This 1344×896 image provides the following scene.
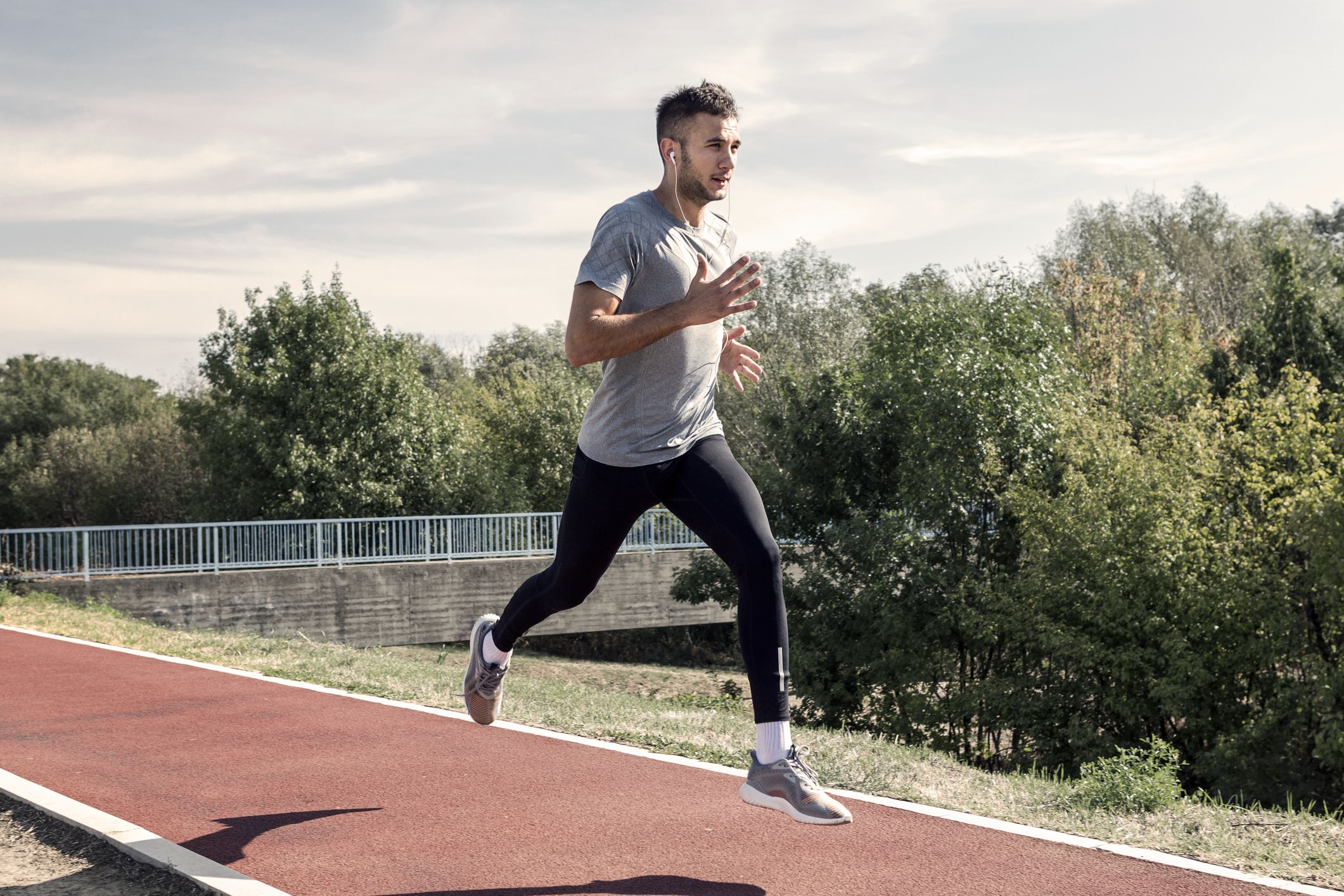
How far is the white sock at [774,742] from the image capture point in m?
3.80

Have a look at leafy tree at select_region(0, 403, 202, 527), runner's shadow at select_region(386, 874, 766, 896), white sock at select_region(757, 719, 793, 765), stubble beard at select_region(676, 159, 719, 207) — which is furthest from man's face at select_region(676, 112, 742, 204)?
leafy tree at select_region(0, 403, 202, 527)

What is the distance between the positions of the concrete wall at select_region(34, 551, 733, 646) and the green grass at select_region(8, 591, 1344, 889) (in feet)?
49.7

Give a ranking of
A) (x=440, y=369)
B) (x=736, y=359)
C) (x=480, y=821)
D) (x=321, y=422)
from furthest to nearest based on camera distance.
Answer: (x=440, y=369)
(x=321, y=422)
(x=736, y=359)
(x=480, y=821)

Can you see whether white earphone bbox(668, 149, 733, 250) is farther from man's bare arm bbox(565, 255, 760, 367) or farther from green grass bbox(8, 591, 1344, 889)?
green grass bbox(8, 591, 1344, 889)

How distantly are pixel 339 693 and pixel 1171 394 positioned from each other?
25.4 metres

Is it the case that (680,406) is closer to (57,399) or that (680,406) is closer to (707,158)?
(707,158)

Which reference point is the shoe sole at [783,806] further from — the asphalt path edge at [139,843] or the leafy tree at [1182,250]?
the leafy tree at [1182,250]

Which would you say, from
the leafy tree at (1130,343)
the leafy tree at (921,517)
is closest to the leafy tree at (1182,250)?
the leafy tree at (1130,343)

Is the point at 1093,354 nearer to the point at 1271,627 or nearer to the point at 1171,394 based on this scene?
the point at 1171,394

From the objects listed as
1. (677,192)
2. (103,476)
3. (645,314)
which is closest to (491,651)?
(645,314)

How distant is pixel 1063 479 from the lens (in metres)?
22.3

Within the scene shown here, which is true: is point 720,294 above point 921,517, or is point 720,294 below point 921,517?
above

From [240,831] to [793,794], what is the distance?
→ 2.06 meters

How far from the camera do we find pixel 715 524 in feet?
12.6
